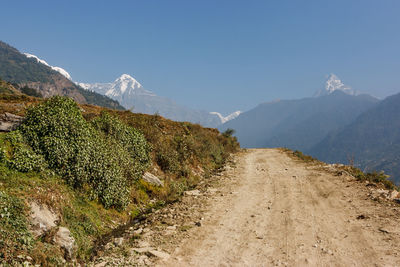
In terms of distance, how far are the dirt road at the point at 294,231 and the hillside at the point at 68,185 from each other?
2.83 m

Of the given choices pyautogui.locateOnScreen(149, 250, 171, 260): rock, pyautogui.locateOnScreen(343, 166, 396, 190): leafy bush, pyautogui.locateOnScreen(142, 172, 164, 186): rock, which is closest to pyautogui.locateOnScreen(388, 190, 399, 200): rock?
pyautogui.locateOnScreen(343, 166, 396, 190): leafy bush

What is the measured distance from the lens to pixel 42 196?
6.61 metres

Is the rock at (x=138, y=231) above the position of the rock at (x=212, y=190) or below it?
below

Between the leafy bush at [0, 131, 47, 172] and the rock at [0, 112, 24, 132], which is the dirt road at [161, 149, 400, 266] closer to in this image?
the leafy bush at [0, 131, 47, 172]

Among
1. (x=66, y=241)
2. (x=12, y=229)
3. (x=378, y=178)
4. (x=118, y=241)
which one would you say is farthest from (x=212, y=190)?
(x=378, y=178)

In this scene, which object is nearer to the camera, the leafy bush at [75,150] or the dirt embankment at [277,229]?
the dirt embankment at [277,229]

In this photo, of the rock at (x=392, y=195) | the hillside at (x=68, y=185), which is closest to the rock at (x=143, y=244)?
the hillside at (x=68, y=185)

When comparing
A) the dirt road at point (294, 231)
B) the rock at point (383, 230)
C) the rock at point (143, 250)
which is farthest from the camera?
the rock at point (383, 230)

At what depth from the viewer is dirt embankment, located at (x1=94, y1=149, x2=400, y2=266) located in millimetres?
6199

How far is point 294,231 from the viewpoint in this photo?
25.5 feet

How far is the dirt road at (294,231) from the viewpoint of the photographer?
6.17 meters

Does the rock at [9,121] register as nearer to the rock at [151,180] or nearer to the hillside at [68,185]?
the hillside at [68,185]

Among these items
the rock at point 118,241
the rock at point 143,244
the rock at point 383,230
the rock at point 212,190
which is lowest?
the rock at point 118,241

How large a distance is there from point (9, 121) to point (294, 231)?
11.1 m
